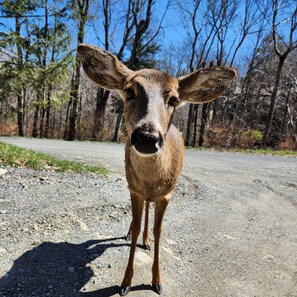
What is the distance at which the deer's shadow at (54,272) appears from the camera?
254 cm

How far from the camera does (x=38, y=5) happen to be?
29.0ft

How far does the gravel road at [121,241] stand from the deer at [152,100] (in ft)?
1.38

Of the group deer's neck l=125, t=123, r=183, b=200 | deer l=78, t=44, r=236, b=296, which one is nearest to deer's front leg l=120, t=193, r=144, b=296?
deer l=78, t=44, r=236, b=296

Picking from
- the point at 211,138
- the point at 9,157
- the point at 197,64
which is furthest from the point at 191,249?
the point at 197,64

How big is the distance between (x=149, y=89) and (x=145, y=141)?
0.63 meters

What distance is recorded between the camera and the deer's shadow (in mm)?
2545

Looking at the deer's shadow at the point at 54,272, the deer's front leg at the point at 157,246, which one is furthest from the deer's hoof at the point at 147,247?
the deer's front leg at the point at 157,246

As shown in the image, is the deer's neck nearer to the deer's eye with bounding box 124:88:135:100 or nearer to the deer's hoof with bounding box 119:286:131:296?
the deer's eye with bounding box 124:88:135:100

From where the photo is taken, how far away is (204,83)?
295cm

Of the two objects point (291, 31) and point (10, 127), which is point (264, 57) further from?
point (10, 127)

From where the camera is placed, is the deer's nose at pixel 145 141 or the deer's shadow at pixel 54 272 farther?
the deer's shadow at pixel 54 272

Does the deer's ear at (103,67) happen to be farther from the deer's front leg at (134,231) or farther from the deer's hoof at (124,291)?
the deer's hoof at (124,291)

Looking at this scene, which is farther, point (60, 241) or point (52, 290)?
point (60, 241)

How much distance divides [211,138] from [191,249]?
16.3 m
